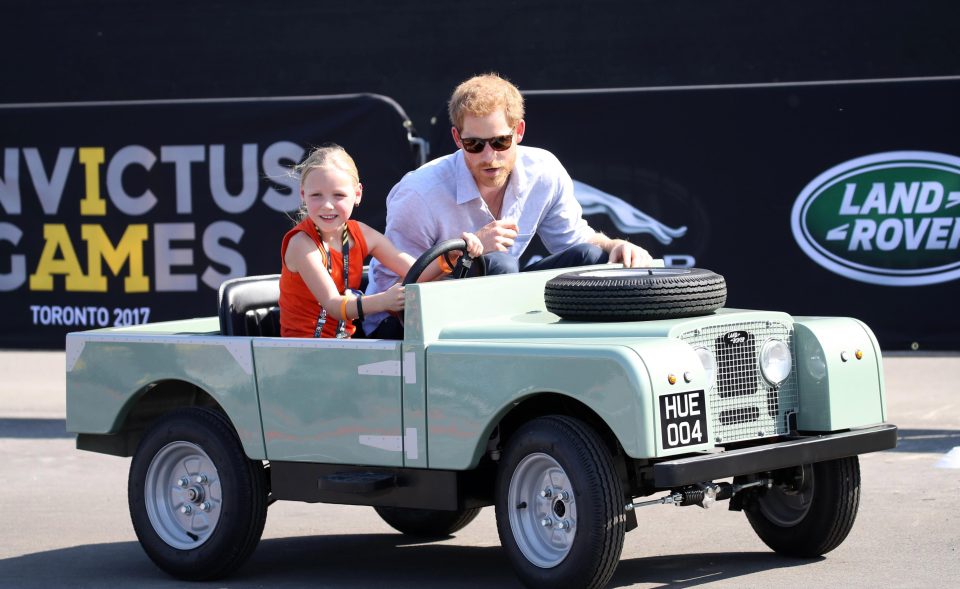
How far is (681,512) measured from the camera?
752cm

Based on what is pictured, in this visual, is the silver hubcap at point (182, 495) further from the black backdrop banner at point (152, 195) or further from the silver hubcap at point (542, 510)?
the black backdrop banner at point (152, 195)

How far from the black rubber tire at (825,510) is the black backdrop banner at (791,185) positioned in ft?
12.4

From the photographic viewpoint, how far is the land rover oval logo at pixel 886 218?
980 cm

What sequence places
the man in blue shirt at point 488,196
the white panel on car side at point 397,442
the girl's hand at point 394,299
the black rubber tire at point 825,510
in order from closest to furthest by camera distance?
the white panel on car side at point 397,442
the girl's hand at point 394,299
the black rubber tire at point 825,510
the man in blue shirt at point 488,196

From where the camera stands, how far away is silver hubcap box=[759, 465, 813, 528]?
612 cm

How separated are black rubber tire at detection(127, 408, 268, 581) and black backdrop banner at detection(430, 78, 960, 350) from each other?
4.07 meters

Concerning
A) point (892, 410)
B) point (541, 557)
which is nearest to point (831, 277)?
point (892, 410)

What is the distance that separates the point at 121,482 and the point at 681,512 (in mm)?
3068

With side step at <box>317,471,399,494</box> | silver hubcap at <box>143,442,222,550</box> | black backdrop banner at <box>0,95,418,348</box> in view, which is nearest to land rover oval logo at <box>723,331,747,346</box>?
side step at <box>317,471,399,494</box>

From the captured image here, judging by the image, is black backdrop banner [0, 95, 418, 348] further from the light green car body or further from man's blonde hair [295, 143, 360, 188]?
the light green car body

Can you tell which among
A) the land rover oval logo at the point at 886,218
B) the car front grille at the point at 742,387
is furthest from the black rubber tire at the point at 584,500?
the land rover oval logo at the point at 886,218

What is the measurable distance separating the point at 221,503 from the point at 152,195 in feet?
16.2

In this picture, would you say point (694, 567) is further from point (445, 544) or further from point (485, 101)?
point (485, 101)

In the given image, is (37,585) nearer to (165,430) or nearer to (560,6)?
(165,430)
